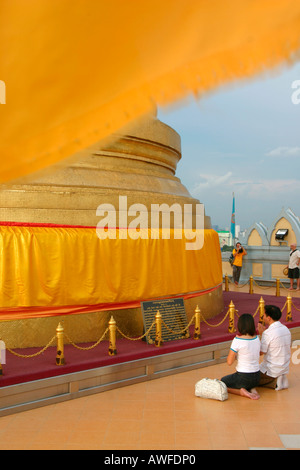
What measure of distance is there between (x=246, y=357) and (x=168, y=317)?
6.38 feet

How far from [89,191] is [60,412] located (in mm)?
3995

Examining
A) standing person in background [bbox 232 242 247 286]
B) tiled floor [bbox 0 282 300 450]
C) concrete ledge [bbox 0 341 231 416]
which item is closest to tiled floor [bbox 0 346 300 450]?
tiled floor [bbox 0 282 300 450]

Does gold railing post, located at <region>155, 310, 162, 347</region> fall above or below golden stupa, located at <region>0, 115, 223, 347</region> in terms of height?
below

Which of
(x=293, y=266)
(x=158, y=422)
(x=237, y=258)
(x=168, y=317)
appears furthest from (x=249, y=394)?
(x=237, y=258)

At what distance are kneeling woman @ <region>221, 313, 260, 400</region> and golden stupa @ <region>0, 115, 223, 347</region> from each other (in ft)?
7.74

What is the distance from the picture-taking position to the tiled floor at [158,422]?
4496mm

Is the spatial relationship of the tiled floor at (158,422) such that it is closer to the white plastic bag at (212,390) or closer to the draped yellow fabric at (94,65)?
the white plastic bag at (212,390)

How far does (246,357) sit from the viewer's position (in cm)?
576

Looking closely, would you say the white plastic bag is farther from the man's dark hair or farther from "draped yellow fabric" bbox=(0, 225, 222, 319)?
"draped yellow fabric" bbox=(0, 225, 222, 319)

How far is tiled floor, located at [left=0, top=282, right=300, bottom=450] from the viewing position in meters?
4.50

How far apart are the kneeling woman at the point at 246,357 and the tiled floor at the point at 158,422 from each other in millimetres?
152

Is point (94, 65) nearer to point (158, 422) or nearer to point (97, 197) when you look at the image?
point (158, 422)

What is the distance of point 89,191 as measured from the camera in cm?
807

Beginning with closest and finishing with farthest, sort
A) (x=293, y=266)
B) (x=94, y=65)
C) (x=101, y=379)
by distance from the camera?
(x=94, y=65) < (x=101, y=379) < (x=293, y=266)
